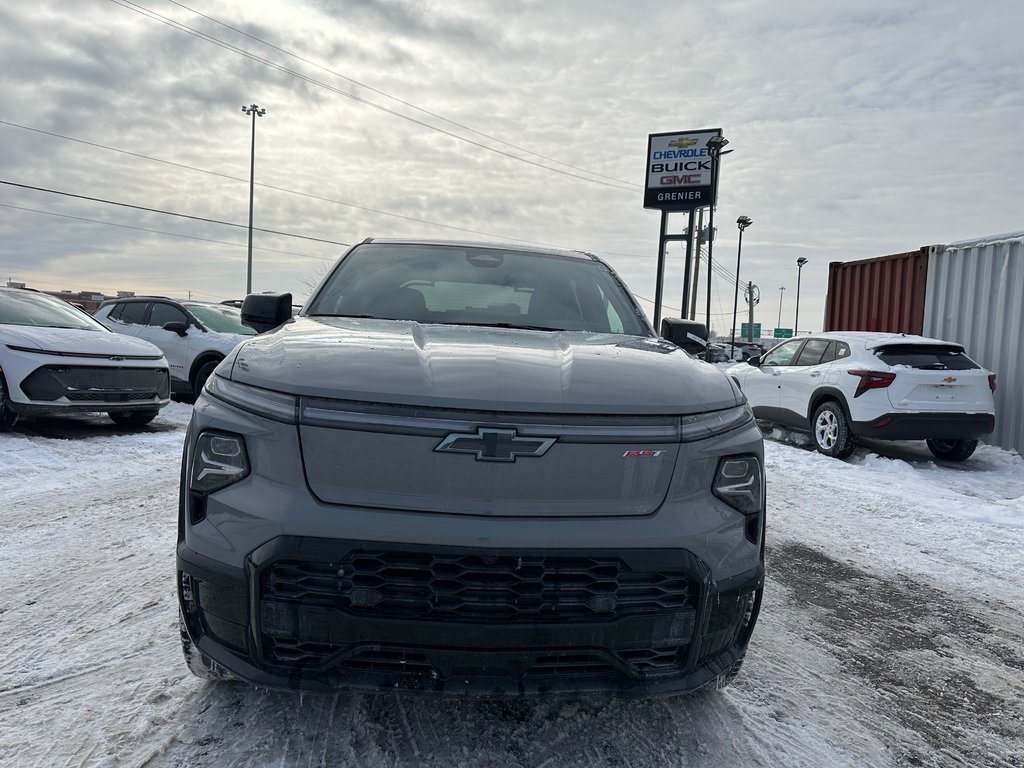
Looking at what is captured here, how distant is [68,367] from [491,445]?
6750mm

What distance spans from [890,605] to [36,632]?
392cm

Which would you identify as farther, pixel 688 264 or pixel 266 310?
pixel 688 264

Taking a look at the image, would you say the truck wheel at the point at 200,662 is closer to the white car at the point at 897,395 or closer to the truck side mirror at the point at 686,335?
the truck side mirror at the point at 686,335

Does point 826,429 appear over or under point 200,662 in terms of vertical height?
under

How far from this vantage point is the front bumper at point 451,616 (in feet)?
5.76

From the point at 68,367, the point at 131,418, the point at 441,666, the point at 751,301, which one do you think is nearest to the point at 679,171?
the point at 131,418

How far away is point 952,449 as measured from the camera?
8.78 m

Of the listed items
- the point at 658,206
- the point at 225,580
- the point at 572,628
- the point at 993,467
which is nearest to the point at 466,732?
the point at 572,628

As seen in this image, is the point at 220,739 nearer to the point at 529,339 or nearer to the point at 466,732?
the point at 466,732

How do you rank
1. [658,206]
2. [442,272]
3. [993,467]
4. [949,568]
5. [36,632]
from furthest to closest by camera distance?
[658,206] → [993,467] → [949,568] → [442,272] → [36,632]

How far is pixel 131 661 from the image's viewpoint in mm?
2574

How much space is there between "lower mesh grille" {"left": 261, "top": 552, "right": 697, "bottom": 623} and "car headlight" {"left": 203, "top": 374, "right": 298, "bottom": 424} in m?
0.39

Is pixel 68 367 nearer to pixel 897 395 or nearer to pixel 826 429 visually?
pixel 826 429

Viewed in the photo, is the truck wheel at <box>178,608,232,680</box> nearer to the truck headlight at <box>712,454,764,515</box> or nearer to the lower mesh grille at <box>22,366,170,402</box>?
the truck headlight at <box>712,454,764,515</box>
